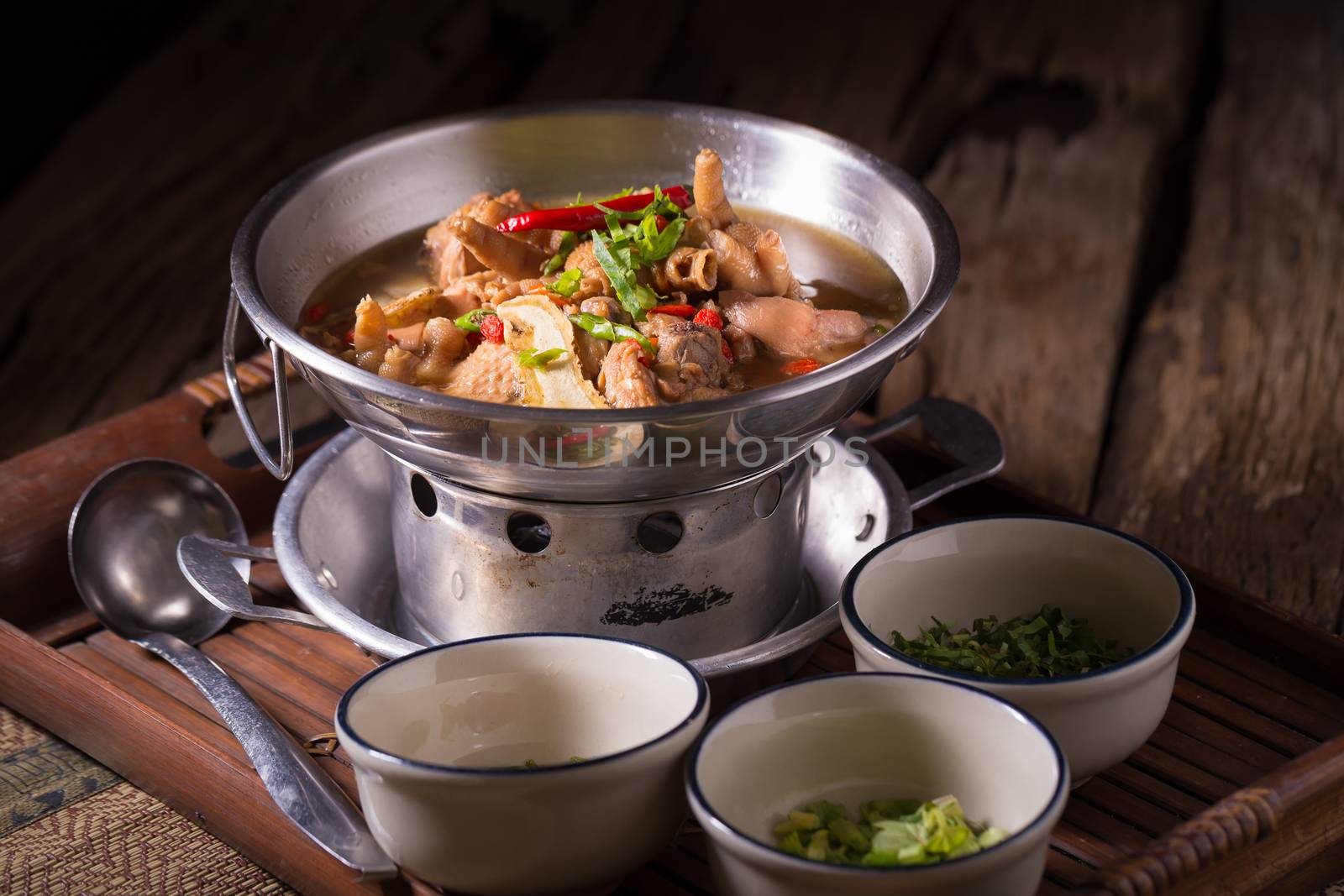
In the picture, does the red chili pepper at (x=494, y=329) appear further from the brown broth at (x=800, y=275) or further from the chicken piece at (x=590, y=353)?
the brown broth at (x=800, y=275)

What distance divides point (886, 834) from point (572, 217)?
1336 mm

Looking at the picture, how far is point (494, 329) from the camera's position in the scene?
262 cm

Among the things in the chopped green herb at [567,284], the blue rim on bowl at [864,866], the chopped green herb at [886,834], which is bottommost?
the chopped green herb at [886,834]

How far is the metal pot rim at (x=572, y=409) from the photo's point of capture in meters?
2.28

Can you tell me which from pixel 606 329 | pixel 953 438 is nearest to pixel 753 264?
pixel 606 329

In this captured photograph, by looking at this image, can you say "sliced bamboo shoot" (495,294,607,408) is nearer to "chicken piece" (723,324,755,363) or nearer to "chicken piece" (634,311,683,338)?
"chicken piece" (634,311,683,338)

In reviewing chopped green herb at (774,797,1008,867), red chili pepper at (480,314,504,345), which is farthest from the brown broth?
chopped green herb at (774,797,1008,867)

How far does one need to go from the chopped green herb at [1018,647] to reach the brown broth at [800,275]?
0.61 meters

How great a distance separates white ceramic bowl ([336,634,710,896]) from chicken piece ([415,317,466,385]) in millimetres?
507

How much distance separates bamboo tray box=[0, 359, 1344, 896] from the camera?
230 centimetres

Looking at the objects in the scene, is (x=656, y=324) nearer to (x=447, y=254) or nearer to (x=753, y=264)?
(x=753, y=264)

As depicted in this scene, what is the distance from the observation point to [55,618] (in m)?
3.11

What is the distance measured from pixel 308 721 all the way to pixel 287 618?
186 mm

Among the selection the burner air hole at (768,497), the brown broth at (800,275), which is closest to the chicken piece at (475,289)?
the brown broth at (800,275)
